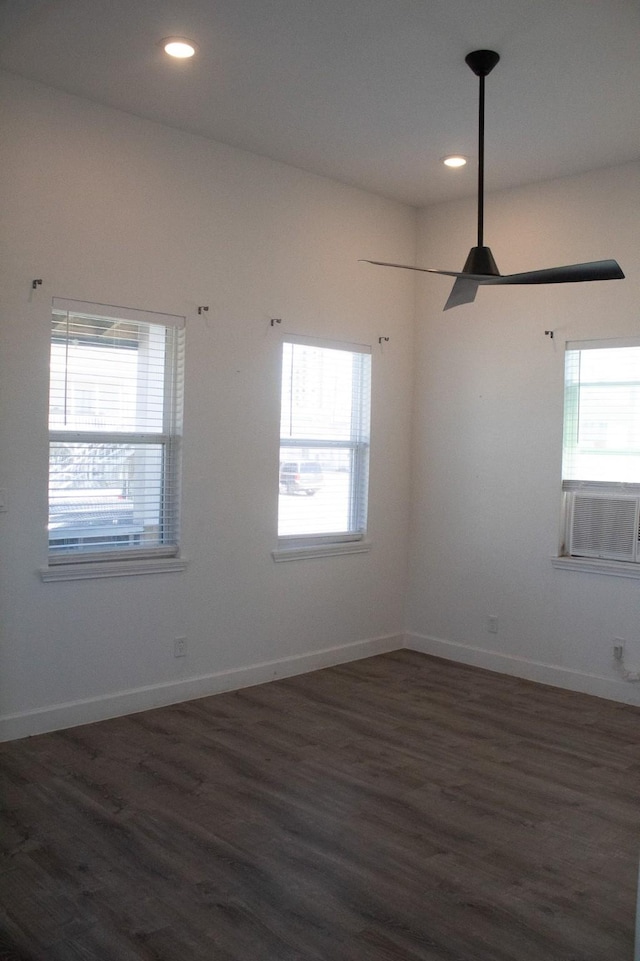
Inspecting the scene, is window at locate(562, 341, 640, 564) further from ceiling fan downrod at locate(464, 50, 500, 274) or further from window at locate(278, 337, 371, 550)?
ceiling fan downrod at locate(464, 50, 500, 274)

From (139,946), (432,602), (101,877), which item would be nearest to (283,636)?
(432,602)

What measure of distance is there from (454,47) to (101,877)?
11.5 feet

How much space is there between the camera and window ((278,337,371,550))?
5.23 m

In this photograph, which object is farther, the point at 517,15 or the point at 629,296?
the point at 629,296

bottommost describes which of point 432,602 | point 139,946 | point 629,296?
point 139,946

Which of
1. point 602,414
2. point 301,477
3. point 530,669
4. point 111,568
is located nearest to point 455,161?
point 602,414

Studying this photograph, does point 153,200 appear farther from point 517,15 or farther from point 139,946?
point 139,946

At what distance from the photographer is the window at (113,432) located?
13.6ft

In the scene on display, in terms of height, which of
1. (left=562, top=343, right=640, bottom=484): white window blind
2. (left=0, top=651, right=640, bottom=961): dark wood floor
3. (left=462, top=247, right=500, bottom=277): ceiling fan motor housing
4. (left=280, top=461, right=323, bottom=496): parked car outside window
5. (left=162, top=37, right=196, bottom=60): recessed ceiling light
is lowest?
(left=0, top=651, right=640, bottom=961): dark wood floor

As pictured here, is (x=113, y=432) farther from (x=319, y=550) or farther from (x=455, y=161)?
(x=455, y=161)

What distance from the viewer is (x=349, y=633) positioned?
5.66 metres

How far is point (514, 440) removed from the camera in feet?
17.8

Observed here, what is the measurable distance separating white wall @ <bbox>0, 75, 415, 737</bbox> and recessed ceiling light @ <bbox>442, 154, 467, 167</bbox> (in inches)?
29.8

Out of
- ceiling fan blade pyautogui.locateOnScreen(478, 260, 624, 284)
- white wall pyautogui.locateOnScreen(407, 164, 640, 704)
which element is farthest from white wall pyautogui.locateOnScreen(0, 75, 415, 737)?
ceiling fan blade pyautogui.locateOnScreen(478, 260, 624, 284)
